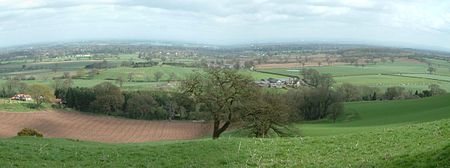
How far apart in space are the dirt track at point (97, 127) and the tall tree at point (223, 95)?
70.4ft

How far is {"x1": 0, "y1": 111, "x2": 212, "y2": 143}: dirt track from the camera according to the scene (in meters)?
69.7

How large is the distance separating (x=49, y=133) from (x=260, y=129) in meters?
43.2

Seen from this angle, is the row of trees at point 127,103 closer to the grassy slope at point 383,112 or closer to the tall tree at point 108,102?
the tall tree at point 108,102

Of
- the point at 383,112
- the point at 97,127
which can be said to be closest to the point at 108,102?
Answer: the point at 97,127

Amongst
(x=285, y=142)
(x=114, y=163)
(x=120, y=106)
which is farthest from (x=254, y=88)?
(x=120, y=106)

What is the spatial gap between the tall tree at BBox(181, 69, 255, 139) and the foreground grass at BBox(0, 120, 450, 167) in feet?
60.3

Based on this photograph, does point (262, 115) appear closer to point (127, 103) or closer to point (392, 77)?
point (127, 103)

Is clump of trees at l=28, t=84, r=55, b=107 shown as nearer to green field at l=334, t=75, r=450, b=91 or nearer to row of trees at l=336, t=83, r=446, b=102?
row of trees at l=336, t=83, r=446, b=102

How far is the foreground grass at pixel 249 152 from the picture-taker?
743 inches

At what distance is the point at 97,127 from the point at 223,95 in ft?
146

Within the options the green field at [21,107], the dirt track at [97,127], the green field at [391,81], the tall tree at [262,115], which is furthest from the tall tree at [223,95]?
the green field at [391,81]

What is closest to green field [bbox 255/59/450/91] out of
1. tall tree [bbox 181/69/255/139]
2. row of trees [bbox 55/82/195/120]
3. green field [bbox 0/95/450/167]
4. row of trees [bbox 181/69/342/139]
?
row of trees [bbox 55/82/195/120]

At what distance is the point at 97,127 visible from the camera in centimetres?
8200

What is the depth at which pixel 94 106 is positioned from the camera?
102438 mm
